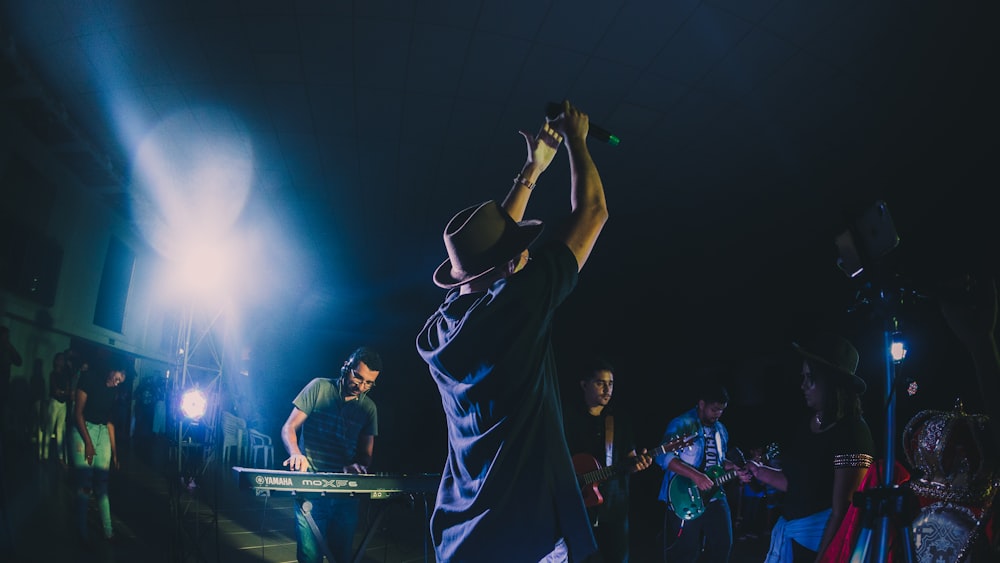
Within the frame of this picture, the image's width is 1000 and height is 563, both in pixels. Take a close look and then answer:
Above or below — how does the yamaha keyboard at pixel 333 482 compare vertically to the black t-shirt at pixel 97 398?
below

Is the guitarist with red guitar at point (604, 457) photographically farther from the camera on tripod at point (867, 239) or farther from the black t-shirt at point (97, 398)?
the black t-shirt at point (97, 398)

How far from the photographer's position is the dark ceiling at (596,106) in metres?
4.35

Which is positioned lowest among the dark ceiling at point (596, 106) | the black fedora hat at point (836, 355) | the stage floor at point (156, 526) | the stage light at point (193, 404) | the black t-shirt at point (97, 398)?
the stage floor at point (156, 526)

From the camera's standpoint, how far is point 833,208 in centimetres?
677

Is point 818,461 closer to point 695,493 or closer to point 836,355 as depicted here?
point 836,355

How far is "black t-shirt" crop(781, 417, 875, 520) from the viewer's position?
6.54 feet

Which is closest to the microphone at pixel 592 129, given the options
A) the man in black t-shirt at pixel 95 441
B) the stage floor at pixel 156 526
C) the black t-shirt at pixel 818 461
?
the black t-shirt at pixel 818 461

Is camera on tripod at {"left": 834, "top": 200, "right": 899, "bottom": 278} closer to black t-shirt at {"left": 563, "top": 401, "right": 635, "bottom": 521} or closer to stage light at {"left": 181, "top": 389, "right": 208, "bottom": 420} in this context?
black t-shirt at {"left": 563, "top": 401, "right": 635, "bottom": 521}

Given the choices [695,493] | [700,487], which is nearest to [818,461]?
[700,487]

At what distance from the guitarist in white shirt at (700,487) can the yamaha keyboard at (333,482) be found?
2.26 m

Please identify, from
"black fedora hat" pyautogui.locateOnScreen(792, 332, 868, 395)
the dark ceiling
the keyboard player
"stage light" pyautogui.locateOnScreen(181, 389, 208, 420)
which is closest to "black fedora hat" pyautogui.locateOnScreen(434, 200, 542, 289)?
"black fedora hat" pyautogui.locateOnScreen(792, 332, 868, 395)

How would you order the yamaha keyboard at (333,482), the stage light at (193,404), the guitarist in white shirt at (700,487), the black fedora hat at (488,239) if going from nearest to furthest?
the black fedora hat at (488,239), the yamaha keyboard at (333,482), the guitarist in white shirt at (700,487), the stage light at (193,404)

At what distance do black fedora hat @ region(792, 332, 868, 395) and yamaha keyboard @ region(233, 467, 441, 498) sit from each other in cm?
224

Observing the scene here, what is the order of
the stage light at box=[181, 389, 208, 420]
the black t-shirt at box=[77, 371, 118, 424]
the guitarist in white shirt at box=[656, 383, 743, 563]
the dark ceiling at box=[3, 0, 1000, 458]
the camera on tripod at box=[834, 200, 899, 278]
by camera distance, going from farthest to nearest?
the stage light at box=[181, 389, 208, 420] < the black t-shirt at box=[77, 371, 118, 424] < the dark ceiling at box=[3, 0, 1000, 458] < the guitarist in white shirt at box=[656, 383, 743, 563] < the camera on tripod at box=[834, 200, 899, 278]
